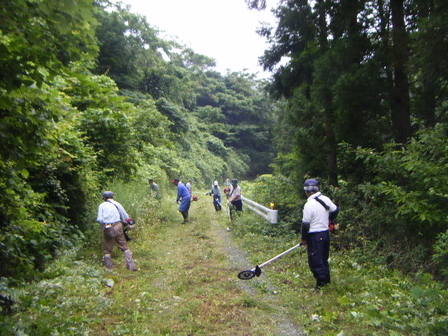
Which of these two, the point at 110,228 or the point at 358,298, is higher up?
the point at 110,228

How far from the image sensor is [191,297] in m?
6.15

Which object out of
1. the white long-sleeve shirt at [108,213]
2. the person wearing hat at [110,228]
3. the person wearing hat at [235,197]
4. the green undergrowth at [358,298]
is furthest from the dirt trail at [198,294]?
the person wearing hat at [235,197]

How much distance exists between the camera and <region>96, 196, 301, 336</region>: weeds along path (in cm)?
487

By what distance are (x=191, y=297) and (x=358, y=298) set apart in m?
2.63

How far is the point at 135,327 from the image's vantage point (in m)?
4.92

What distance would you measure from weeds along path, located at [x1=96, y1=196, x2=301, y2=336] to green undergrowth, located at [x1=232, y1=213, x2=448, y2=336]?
0.38m

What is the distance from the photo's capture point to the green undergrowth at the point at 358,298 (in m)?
4.42

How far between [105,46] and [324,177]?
21.9 metres

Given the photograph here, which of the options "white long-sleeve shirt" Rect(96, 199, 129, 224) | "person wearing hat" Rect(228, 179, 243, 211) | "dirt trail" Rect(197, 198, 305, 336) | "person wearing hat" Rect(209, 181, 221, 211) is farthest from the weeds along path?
"person wearing hat" Rect(209, 181, 221, 211)

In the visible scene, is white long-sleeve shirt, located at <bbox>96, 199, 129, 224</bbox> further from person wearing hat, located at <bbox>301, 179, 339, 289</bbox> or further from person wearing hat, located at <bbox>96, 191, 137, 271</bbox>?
person wearing hat, located at <bbox>301, 179, 339, 289</bbox>

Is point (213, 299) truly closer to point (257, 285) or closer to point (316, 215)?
point (257, 285)

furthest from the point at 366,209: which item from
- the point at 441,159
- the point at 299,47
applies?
the point at 299,47

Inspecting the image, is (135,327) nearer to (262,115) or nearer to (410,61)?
(410,61)

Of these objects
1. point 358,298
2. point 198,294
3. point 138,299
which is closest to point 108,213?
point 138,299
